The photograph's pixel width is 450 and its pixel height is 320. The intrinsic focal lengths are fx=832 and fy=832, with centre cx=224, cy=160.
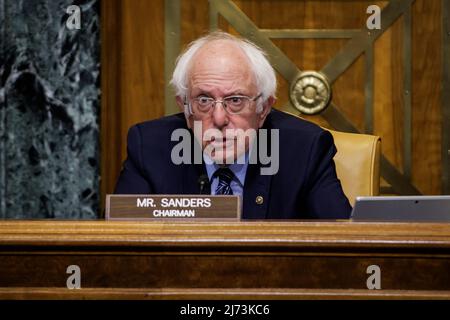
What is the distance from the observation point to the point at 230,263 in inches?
47.3

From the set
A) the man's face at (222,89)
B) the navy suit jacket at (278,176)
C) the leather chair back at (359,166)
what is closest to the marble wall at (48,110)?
the navy suit jacket at (278,176)

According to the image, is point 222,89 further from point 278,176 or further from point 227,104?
point 278,176

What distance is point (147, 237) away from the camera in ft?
3.98

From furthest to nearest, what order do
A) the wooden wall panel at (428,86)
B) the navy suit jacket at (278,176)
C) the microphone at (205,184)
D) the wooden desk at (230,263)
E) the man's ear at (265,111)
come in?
the wooden wall panel at (428,86) < the man's ear at (265,111) < the navy suit jacket at (278,176) < the microphone at (205,184) < the wooden desk at (230,263)

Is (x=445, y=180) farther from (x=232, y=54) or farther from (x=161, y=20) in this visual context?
(x=232, y=54)

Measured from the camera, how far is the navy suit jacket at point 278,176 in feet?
7.17

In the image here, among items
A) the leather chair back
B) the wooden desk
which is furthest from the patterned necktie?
the wooden desk

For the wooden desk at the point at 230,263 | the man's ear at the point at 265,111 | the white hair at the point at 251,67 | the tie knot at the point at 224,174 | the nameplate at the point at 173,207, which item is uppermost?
the white hair at the point at 251,67

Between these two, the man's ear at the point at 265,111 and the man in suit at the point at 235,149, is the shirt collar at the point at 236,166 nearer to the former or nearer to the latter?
the man in suit at the point at 235,149

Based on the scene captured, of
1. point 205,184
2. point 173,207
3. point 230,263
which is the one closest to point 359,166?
point 205,184

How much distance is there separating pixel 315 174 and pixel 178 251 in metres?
1.09

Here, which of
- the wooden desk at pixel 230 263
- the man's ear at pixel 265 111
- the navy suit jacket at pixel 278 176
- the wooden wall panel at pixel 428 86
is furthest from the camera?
the wooden wall panel at pixel 428 86
